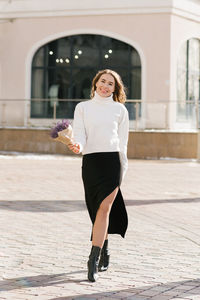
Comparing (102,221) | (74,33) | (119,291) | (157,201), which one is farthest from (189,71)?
(119,291)

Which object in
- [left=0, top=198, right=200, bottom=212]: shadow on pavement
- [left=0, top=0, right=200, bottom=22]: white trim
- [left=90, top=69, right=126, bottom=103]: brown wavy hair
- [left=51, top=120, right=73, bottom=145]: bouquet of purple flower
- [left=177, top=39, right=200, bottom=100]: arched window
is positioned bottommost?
[left=0, top=198, right=200, bottom=212]: shadow on pavement

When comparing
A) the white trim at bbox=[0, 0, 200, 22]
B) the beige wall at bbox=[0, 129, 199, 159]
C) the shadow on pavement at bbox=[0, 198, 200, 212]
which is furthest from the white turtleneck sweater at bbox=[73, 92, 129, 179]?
the white trim at bbox=[0, 0, 200, 22]

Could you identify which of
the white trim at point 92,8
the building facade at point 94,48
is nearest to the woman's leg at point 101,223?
the building facade at point 94,48

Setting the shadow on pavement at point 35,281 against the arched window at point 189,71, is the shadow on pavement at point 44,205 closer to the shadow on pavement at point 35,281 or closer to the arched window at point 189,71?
the shadow on pavement at point 35,281

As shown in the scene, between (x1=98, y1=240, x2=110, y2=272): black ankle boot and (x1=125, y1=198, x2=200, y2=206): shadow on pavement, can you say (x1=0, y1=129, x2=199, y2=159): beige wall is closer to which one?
(x1=125, y1=198, x2=200, y2=206): shadow on pavement

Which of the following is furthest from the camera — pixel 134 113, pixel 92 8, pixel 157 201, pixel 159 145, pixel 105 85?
pixel 92 8

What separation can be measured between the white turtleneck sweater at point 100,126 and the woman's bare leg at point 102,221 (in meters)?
0.28

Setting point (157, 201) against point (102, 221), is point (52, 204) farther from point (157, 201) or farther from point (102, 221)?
point (102, 221)

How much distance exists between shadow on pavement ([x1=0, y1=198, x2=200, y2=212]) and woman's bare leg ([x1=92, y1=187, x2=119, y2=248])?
463 cm

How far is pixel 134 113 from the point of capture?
24.2 meters

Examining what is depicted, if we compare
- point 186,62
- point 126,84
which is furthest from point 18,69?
point 186,62

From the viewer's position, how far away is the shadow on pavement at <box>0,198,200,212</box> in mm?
11641

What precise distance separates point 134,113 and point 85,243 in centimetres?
1576

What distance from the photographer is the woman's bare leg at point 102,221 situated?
690cm
